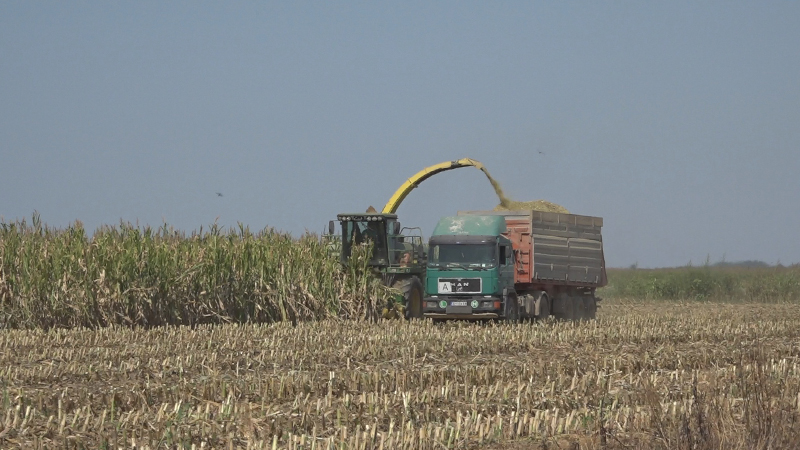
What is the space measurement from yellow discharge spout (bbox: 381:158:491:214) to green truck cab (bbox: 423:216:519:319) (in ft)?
26.5

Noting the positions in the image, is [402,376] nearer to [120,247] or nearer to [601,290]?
[120,247]

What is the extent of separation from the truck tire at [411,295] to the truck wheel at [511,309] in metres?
2.79

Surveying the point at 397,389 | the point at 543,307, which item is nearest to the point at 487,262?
the point at 543,307

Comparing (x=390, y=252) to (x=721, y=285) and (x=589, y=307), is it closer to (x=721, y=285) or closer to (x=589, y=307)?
(x=589, y=307)

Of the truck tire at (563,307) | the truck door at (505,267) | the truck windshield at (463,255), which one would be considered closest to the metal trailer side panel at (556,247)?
the truck tire at (563,307)

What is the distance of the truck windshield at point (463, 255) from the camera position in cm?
2256

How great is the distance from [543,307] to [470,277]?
2.48 m

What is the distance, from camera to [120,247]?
2275cm

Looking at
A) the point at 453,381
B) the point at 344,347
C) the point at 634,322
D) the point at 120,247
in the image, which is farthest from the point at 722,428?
the point at 120,247

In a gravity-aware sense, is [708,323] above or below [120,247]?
below

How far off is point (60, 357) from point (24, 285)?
7140 mm

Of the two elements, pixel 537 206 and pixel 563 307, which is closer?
pixel 563 307

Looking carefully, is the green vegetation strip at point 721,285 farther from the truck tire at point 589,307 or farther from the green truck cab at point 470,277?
the green truck cab at point 470,277

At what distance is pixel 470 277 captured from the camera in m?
22.6
